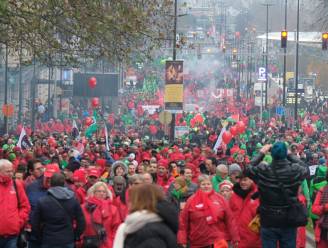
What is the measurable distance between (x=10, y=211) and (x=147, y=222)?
4.77 meters

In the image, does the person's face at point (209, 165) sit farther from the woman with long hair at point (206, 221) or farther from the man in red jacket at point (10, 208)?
the man in red jacket at point (10, 208)

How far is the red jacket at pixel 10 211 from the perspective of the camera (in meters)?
12.7

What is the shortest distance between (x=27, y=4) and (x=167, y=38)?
11.1ft

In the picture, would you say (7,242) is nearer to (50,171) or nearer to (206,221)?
(50,171)

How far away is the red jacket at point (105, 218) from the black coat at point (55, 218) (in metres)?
0.59

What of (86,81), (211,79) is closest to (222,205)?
(86,81)

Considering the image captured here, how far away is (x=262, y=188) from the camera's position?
11914mm

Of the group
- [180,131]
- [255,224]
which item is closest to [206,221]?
[255,224]

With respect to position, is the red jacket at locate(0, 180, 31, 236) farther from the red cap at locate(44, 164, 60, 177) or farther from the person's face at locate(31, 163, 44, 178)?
the person's face at locate(31, 163, 44, 178)

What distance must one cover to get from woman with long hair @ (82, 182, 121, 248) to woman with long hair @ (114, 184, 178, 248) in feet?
14.6

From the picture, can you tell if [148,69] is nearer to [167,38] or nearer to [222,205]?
[167,38]

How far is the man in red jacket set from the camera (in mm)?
12695

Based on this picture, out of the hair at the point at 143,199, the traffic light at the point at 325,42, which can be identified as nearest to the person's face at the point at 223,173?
the hair at the point at 143,199

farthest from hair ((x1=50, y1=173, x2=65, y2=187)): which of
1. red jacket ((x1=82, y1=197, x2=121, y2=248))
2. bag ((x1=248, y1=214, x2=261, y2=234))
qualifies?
bag ((x1=248, y1=214, x2=261, y2=234))
